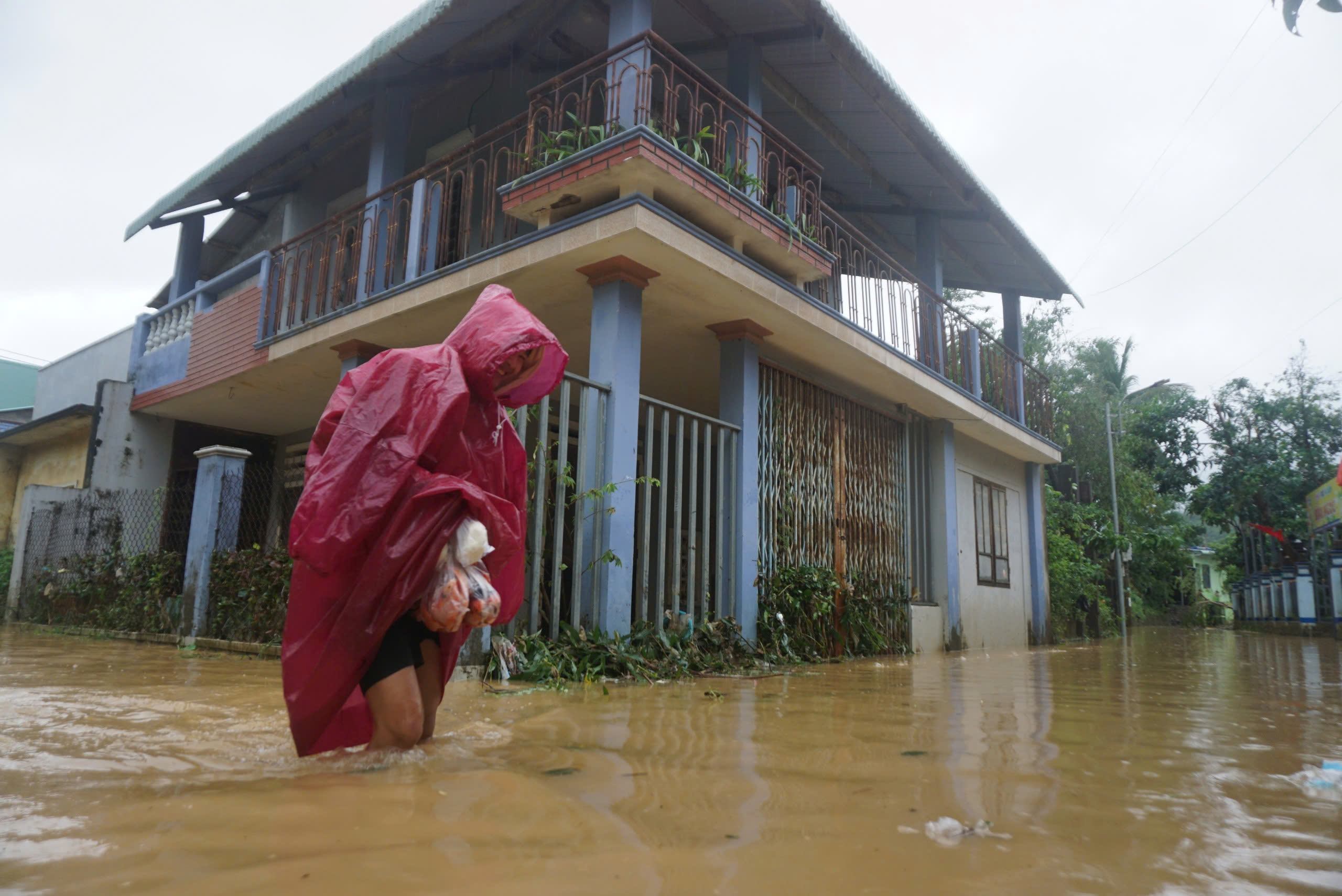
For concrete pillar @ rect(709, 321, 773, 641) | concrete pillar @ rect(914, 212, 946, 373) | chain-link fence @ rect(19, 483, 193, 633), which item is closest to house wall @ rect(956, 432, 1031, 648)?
concrete pillar @ rect(914, 212, 946, 373)

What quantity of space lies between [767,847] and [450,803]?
2.33ft

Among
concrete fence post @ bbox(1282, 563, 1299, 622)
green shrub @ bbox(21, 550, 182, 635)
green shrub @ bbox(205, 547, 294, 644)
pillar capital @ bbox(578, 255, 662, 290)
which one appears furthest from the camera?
concrete fence post @ bbox(1282, 563, 1299, 622)

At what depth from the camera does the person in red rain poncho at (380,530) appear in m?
2.34

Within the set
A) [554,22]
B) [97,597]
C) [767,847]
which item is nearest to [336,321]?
[554,22]

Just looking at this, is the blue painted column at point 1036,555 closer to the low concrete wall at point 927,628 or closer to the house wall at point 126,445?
the low concrete wall at point 927,628

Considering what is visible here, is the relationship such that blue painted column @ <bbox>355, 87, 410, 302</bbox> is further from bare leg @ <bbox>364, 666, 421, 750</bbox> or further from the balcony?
bare leg @ <bbox>364, 666, 421, 750</bbox>

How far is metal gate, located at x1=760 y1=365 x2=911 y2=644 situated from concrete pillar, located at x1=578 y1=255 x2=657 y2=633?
6.30ft

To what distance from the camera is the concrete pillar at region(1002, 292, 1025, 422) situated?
12.4m

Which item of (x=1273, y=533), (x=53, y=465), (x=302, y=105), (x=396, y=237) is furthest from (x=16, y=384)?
(x=1273, y=533)

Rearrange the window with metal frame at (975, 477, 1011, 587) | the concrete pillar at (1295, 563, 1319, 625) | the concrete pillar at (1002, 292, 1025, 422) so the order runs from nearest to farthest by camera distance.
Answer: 1. the window with metal frame at (975, 477, 1011, 587)
2. the concrete pillar at (1002, 292, 1025, 422)
3. the concrete pillar at (1295, 563, 1319, 625)

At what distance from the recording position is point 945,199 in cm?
1066

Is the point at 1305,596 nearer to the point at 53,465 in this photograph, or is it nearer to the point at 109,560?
the point at 109,560

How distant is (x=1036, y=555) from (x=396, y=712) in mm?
13157

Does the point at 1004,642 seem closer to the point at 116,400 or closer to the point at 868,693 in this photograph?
the point at 868,693
